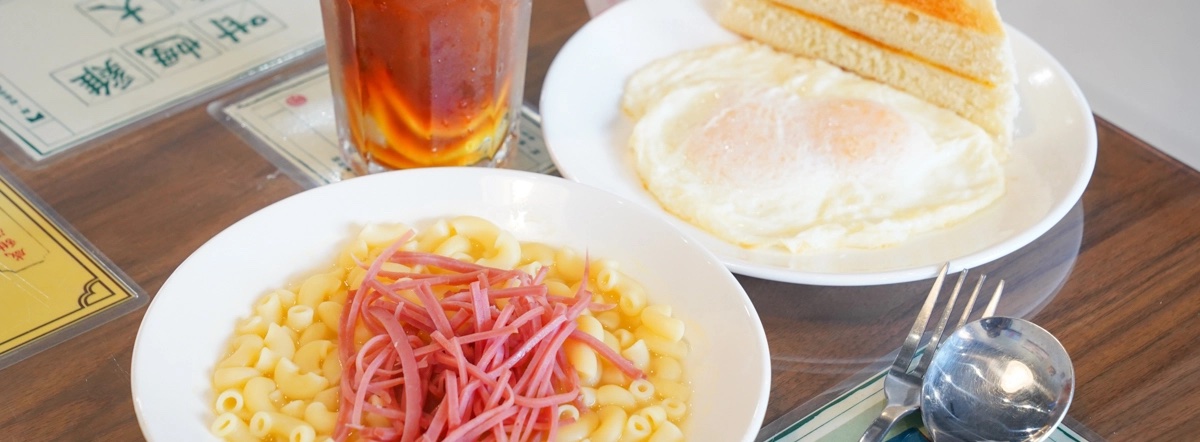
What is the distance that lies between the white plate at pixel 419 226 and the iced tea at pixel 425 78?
8.2 inches

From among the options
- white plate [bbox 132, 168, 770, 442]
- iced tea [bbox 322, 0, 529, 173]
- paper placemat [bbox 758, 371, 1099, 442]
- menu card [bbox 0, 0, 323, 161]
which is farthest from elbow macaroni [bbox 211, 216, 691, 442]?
menu card [bbox 0, 0, 323, 161]

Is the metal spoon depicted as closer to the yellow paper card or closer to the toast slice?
the toast slice

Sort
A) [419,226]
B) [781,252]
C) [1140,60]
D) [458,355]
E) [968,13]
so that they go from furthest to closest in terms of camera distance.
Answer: [1140,60], [968,13], [781,252], [419,226], [458,355]

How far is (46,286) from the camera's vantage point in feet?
4.46

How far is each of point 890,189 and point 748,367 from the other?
1.99ft

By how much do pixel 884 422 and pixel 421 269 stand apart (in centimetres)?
59

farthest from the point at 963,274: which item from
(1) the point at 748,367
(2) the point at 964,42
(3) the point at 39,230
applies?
(3) the point at 39,230

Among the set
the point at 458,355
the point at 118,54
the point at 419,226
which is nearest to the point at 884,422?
the point at 458,355

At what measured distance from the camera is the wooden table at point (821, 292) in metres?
1.25

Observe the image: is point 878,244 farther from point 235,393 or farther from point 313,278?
point 235,393

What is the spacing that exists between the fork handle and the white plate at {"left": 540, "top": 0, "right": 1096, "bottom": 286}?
0.61 ft

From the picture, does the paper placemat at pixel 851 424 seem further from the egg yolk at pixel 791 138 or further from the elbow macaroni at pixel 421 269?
the egg yolk at pixel 791 138

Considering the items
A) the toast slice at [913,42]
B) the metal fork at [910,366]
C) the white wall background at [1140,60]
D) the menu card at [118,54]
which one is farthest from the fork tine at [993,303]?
the menu card at [118,54]

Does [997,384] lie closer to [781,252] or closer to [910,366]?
[910,366]
